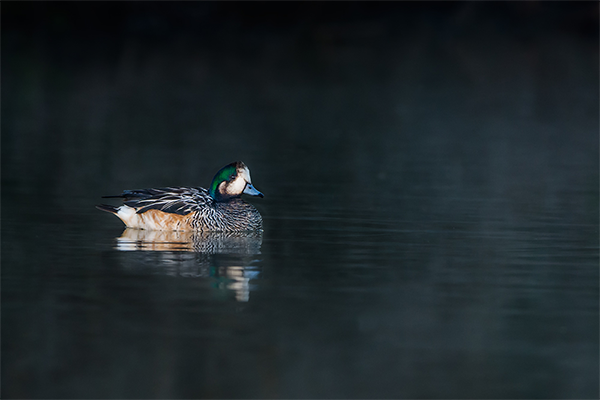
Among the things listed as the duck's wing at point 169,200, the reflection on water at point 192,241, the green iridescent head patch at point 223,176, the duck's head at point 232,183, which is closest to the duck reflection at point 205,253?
the reflection on water at point 192,241

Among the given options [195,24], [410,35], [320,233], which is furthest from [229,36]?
[320,233]

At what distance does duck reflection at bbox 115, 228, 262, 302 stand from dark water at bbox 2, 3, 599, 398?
0.04 meters

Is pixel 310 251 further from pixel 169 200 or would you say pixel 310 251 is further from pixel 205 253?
pixel 169 200

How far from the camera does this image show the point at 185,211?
35.6 feet

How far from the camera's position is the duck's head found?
11242 mm

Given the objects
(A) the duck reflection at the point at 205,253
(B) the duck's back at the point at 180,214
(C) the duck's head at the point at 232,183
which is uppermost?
(C) the duck's head at the point at 232,183

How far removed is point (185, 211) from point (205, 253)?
3.92 feet

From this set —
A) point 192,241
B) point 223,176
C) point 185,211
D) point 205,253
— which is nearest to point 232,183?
point 223,176

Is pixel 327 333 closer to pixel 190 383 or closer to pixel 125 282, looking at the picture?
pixel 190 383

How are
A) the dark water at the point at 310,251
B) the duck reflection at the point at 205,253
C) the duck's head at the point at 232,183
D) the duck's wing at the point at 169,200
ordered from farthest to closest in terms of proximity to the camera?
the duck's head at the point at 232,183, the duck's wing at the point at 169,200, the duck reflection at the point at 205,253, the dark water at the point at 310,251

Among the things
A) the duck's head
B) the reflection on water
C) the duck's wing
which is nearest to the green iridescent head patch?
the duck's head

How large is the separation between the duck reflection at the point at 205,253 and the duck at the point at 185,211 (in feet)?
A: 0.24

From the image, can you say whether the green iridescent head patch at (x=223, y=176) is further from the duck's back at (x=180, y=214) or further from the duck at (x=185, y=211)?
the duck's back at (x=180, y=214)

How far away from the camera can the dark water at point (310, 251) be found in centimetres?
641
